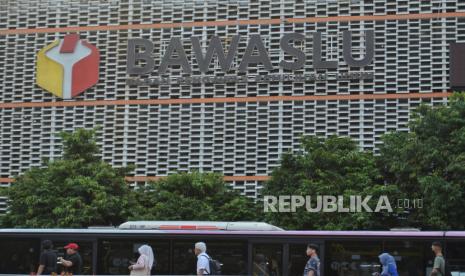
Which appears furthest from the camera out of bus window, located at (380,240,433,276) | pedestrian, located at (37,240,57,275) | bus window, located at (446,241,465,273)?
bus window, located at (380,240,433,276)

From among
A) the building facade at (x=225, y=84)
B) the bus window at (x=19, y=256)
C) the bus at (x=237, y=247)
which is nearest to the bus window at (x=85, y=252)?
the bus at (x=237, y=247)

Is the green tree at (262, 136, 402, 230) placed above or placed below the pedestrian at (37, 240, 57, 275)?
above

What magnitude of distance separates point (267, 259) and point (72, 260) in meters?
4.89

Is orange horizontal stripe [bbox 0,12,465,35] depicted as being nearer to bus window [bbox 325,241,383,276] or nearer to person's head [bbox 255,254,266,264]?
bus window [bbox 325,241,383,276]

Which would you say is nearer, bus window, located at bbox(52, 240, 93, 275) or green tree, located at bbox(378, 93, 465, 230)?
bus window, located at bbox(52, 240, 93, 275)

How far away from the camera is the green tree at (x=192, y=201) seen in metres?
31.2

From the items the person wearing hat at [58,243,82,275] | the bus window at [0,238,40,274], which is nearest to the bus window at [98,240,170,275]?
the person wearing hat at [58,243,82,275]

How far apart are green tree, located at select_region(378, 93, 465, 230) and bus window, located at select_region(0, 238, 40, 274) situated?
1227 cm

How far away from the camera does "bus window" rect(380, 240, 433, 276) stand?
20859mm

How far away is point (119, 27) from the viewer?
38.8 meters

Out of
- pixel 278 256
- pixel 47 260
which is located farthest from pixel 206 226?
pixel 47 260

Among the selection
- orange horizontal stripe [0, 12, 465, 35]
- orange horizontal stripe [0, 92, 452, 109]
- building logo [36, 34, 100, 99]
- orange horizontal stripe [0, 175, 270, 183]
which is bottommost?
orange horizontal stripe [0, 175, 270, 183]

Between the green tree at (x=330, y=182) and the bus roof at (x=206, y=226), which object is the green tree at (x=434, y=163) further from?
the bus roof at (x=206, y=226)

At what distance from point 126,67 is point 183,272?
18.1m
